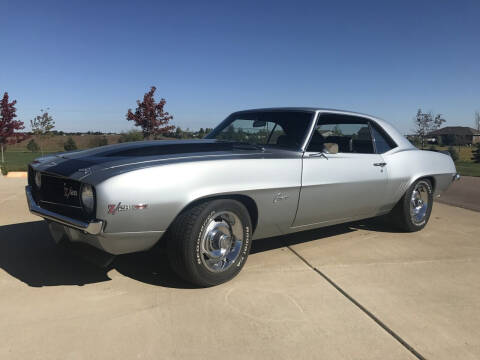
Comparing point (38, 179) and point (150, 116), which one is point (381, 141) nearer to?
point (38, 179)

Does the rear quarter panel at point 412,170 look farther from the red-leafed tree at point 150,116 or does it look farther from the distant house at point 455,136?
the distant house at point 455,136

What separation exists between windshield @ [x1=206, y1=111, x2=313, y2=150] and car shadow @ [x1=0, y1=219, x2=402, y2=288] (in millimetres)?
1112

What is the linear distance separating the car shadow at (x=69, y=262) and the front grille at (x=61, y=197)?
0.31 meters

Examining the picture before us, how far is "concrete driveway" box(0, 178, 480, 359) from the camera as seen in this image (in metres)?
2.16

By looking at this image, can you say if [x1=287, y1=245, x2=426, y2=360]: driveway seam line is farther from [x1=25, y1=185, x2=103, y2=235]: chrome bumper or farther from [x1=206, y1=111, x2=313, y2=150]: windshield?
[x1=25, y1=185, x2=103, y2=235]: chrome bumper

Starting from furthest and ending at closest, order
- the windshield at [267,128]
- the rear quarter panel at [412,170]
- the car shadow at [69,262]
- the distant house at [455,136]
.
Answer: the distant house at [455,136] → the rear quarter panel at [412,170] → the windshield at [267,128] → the car shadow at [69,262]

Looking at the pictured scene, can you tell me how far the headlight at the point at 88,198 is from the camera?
99.0 inches

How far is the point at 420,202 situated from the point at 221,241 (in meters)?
3.09

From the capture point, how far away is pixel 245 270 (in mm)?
3344

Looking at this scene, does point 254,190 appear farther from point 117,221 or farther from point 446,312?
point 446,312

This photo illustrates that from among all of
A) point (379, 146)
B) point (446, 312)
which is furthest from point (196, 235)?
point (379, 146)

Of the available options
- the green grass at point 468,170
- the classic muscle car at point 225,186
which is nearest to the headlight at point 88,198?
the classic muscle car at point 225,186

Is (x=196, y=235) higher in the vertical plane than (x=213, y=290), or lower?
higher

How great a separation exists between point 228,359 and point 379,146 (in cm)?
318
